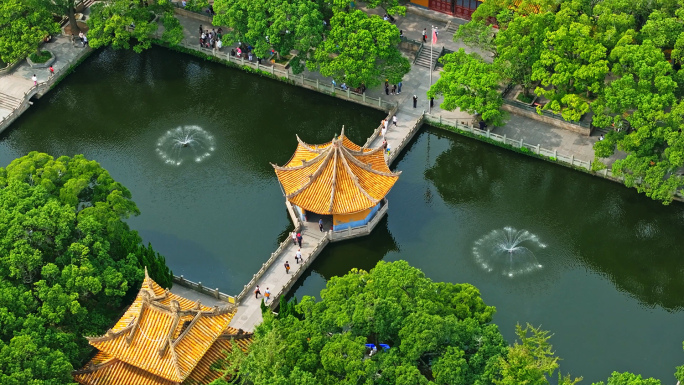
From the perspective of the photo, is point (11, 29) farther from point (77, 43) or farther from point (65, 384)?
point (65, 384)

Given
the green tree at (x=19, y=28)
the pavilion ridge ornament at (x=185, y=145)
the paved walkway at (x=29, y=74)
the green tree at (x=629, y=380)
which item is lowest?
the pavilion ridge ornament at (x=185, y=145)

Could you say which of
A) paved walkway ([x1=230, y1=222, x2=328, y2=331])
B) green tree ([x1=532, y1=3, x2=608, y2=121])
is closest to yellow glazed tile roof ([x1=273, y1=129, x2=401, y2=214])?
paved walkway ([x1=230, y1=222, x2=328, y2=331])

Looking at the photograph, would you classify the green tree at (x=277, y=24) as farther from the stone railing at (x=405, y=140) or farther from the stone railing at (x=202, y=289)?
the stone railing at (x=202, y=289)

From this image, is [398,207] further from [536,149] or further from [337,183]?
[536,149]

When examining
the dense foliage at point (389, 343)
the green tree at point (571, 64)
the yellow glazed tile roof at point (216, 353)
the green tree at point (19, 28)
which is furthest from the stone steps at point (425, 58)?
the yellow glazed tile roof at point (216, 353)

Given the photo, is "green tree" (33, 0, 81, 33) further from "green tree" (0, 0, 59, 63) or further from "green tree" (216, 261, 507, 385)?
"green tree" (216, 261, 507, 385)

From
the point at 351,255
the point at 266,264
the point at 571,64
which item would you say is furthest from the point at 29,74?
the point at 571,64

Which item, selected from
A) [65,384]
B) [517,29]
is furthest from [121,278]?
Result: [517,29]
